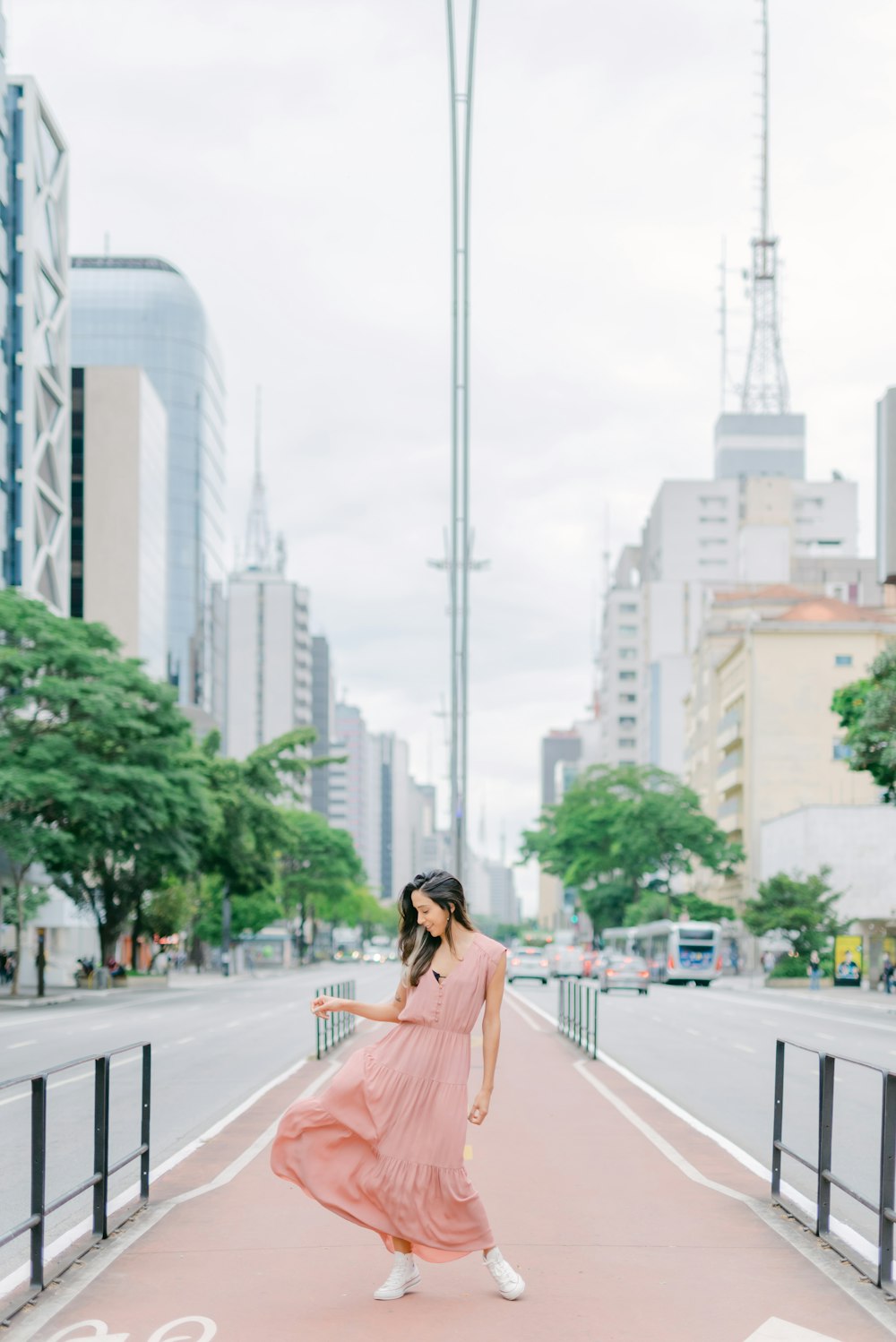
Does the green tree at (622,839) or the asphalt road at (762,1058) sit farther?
the green tree at (622,839)

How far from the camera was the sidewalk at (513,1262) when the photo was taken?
713cm

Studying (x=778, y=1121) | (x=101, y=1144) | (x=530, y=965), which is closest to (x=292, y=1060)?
(x=778, y=1121)

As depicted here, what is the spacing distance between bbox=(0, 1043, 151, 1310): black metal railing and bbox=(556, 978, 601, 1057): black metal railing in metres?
13.9

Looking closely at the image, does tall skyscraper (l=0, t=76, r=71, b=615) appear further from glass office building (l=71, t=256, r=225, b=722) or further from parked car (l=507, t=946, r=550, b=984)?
glass office building (l=71, t=256, r=225, b=722)

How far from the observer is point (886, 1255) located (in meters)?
7.98

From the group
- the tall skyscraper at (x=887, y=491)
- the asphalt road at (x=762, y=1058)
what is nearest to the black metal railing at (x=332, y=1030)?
the asphalt road at (x=762, y=1058)

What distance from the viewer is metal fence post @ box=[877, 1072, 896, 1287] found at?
25.4 feet

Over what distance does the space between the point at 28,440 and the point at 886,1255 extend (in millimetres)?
77556

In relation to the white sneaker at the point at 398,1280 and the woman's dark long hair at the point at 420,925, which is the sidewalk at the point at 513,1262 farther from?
the woman's dark long hair at the point at 420,925

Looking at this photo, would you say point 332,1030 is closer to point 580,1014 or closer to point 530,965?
point 580,1014

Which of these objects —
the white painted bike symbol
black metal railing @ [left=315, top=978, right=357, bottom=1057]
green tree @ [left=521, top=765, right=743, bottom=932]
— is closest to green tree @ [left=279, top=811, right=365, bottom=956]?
green tree @ [left=521, top=765, right=743, bottom=932]

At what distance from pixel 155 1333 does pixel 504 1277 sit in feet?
4.98

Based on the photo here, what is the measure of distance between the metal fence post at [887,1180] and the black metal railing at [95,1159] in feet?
12.3

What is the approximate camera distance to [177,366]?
159875 millimetres
